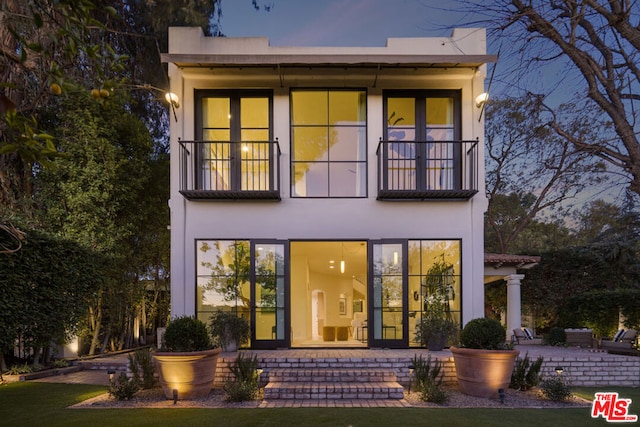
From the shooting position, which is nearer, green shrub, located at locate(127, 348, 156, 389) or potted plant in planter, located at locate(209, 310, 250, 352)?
green shrub, located at locate(127, 348, 156, 389)

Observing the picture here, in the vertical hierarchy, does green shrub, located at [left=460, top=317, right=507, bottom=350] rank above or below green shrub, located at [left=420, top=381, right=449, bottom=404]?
above

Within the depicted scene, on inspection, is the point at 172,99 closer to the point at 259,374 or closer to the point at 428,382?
the point at 259,374

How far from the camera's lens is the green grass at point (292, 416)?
5.45 m

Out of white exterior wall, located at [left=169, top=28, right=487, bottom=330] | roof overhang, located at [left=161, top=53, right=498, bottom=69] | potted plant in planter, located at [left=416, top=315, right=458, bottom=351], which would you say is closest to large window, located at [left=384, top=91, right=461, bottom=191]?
white exterior wall, located at [left=169, top=28, right=487, bottom=330]

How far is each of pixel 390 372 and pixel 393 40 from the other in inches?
A: 270

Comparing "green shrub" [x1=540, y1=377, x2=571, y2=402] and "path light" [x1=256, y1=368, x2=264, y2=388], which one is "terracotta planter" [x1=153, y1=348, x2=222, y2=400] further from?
"green shrub" [x1=540, y1=377, x2=571, y2=402]

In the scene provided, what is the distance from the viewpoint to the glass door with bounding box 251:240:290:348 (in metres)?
9.01

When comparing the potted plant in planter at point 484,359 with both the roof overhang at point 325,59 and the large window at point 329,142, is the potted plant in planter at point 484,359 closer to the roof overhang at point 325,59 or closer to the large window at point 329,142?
the large window at point 329,142

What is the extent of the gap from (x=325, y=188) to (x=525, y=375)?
537 centimetres

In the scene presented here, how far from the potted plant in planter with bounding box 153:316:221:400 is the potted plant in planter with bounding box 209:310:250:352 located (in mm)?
→ 1456

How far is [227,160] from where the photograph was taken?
9.45 metres

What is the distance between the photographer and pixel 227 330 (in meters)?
8.41

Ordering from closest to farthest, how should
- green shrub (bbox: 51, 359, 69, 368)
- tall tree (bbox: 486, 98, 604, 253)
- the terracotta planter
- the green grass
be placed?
1. the green grass
2. the terracotta planter
3. green shrub (bbox: 51, 359, 69, 368)
4. tall tree (bbox: 486, 98, 604, 253)

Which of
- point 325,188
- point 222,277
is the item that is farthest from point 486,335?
point 222,277
